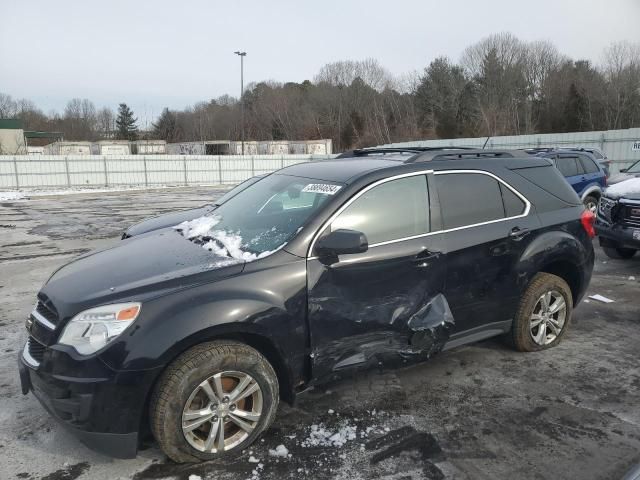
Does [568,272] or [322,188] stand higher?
[322,188]

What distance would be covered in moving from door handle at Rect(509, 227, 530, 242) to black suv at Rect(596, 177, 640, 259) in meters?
3.96

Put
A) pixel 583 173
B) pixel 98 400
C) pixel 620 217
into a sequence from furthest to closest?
pixel 583 173
pixel 620 217
pixel 98 400

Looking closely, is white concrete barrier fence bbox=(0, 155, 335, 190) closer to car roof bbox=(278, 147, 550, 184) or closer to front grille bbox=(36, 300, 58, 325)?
car roof bbox=(278, 147, 550, 184)

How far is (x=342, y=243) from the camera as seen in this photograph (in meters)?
3.11

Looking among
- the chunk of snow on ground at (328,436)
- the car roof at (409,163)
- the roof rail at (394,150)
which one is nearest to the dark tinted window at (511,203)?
the car roof at (409,163)

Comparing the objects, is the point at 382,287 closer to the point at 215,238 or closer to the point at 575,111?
the point at 215,238

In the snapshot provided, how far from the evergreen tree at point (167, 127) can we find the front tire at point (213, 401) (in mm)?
101146

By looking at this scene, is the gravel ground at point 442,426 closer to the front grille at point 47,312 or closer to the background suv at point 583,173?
the front grille at point 47,312

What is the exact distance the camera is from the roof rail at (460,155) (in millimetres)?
3919

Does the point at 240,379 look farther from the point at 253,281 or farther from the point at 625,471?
the point at 625,471

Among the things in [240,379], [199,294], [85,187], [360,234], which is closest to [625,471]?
[360,234]

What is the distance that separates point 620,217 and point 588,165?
507 cm

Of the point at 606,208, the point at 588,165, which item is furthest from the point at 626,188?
the point at 588,165

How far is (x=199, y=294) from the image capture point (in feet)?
9.21
